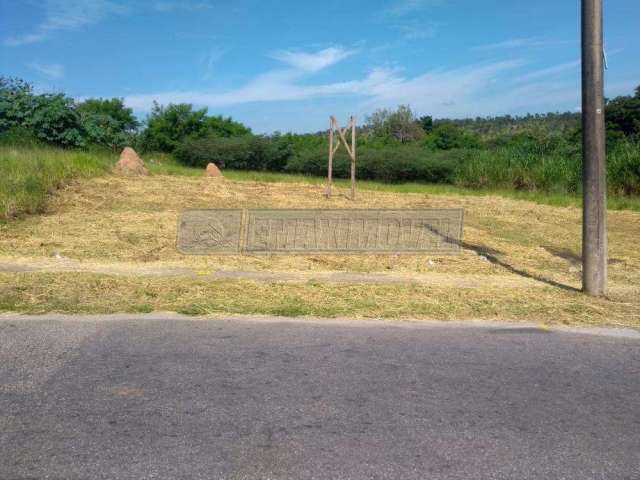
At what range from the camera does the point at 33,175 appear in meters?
12.4

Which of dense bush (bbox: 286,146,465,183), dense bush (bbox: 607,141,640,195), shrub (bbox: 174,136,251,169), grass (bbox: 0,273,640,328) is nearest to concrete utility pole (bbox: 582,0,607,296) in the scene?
grass (bbox: 0,273,640,328)

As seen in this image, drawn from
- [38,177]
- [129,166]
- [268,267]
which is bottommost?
[268,267]

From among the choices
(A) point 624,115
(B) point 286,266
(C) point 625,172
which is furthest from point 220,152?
(A) point 624,115

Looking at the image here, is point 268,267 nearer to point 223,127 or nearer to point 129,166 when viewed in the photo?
point 129,166

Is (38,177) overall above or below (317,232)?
above

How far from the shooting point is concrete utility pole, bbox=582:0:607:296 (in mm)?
6086

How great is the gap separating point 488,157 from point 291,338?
23733 millimetres

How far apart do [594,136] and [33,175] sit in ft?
35.7

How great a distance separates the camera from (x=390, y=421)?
3285 mm

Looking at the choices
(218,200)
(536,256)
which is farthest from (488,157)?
(536,256)

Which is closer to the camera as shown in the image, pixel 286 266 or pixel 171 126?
pixel 286 266

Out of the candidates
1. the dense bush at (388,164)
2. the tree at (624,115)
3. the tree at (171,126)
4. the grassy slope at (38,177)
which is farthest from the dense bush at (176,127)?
the tree at (624,115)

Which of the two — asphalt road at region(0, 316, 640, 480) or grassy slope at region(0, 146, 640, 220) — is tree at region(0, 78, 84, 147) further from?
asphalt road at region(0, 316, 640, 480)

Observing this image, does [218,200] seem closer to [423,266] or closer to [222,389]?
[423,266]
